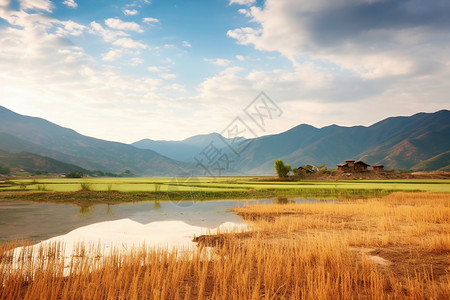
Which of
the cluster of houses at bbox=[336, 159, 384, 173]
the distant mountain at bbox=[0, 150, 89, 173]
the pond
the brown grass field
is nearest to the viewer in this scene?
the brown grass field

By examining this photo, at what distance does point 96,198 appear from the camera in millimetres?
33812

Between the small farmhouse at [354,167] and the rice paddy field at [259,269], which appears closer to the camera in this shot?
the rice paddy field at [259,269]

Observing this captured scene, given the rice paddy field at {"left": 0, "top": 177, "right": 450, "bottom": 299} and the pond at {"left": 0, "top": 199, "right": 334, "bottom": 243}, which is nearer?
the rice paddy field at {"left": 0, "top": 177, "right": 450, "bottom": 299}

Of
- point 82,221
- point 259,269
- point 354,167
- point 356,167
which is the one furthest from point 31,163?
point 259,269

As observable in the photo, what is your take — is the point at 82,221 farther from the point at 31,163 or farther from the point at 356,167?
the point at 31,163

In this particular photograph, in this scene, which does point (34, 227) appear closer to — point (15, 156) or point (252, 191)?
point (252, 191)

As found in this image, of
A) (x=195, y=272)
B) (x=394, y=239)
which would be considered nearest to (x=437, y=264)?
(x=394, y=239)

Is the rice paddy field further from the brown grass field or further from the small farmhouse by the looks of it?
the small farmhouse

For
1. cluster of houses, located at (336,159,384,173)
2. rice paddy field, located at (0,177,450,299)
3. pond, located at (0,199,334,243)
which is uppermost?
cluster of houses, located at (336,159,384,173)

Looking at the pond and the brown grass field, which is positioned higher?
the brown grass field

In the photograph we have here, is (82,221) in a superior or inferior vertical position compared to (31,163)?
inferior

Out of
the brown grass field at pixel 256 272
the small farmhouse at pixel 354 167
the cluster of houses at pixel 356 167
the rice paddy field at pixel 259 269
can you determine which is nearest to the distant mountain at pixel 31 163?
the small farmhouse at pixel 354 167

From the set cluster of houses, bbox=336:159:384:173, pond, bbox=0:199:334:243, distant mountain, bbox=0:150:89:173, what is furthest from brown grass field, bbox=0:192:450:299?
distant mountain, bbox=0:150:89:173

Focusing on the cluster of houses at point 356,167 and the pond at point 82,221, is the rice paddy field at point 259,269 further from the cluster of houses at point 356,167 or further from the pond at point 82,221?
the cluster of houses at point 356,167
